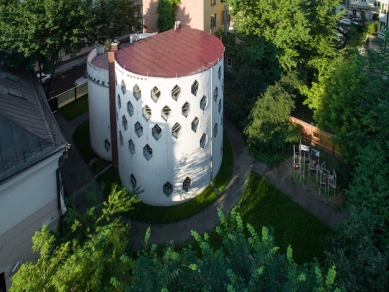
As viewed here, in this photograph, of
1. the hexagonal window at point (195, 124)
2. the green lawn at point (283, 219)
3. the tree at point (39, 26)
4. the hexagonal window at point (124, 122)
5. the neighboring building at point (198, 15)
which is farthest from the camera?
the neighboring building at point (198, 15)

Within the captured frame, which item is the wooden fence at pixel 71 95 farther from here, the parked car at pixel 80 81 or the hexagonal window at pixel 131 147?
the hexagonal window at pixel 131 147

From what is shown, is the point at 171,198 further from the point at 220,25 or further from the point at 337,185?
the point at 220,25

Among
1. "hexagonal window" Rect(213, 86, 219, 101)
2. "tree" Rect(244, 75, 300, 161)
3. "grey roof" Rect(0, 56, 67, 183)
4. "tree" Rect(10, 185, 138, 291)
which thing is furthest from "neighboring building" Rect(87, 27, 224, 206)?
"tree" Rect(10, 185, 138, 291)

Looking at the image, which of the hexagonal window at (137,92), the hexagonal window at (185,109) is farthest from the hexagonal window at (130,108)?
the hexagonal window at (185,109)

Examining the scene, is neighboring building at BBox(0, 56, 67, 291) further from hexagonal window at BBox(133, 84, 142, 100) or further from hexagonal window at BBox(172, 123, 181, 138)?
hexagonal window at BBox(172, 123, 181, 138)

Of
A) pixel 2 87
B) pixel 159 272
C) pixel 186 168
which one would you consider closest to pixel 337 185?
pixel 186 168
